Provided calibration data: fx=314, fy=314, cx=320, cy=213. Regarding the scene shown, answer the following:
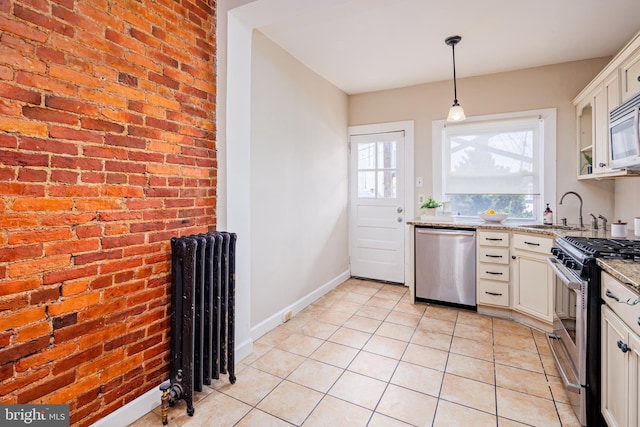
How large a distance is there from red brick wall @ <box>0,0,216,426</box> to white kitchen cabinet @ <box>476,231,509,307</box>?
8.99ft

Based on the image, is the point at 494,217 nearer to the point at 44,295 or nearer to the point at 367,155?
the point at 367,155

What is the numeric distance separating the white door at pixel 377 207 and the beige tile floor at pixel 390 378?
4.07 ft

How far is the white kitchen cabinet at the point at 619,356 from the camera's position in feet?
4.12

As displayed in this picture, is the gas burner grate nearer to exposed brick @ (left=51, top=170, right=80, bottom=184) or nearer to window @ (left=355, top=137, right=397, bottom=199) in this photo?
window @ (left=355, top=137, right=397, bottom=199)

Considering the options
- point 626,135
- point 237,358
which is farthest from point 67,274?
point 626,135

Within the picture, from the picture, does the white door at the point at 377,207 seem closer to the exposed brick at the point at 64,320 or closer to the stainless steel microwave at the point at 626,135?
the stainless steel microwave at the point at 626,135

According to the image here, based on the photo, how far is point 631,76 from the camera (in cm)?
218

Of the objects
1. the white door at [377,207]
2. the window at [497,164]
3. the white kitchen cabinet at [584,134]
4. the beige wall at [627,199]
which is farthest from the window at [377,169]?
the beige wall at [627,199]

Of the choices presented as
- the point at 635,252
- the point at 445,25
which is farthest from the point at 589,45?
the point at 635,252

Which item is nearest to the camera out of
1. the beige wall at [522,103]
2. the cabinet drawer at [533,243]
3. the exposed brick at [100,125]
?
the exposed brick at [100,125]

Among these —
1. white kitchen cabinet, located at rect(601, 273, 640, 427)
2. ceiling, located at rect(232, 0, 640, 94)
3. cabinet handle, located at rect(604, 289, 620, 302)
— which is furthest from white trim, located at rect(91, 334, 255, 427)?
ceiling, located at rect(232, 0, 640, 94)

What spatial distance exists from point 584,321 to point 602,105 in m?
1.99

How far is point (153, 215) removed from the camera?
1.79m

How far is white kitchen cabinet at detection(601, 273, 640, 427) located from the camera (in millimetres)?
1255
